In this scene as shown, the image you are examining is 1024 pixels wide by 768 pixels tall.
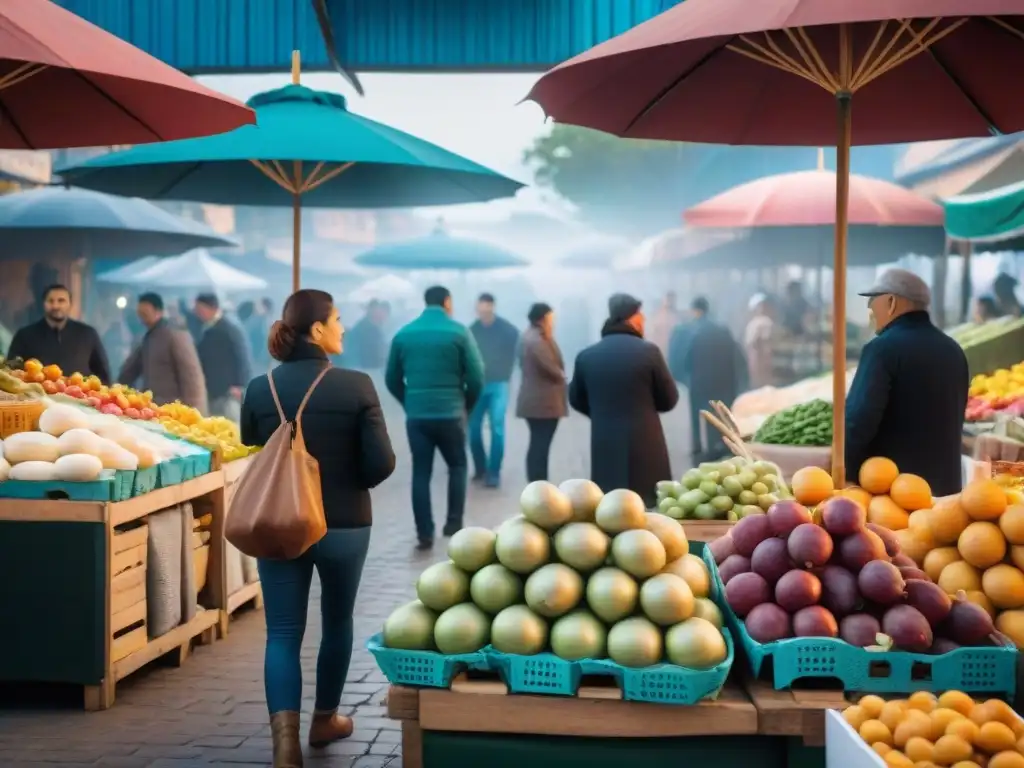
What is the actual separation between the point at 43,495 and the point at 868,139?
4219 mm

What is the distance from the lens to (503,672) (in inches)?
144

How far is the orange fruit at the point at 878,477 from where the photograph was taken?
4965mm

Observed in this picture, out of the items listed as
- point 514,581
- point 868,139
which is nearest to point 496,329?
point 868,139

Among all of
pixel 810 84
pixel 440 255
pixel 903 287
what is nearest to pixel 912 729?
pixel 903 287

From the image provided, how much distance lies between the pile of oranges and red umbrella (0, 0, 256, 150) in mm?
3540

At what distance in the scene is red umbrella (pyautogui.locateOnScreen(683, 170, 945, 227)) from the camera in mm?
11234

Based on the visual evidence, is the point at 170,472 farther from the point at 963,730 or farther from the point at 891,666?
the point at 963,730

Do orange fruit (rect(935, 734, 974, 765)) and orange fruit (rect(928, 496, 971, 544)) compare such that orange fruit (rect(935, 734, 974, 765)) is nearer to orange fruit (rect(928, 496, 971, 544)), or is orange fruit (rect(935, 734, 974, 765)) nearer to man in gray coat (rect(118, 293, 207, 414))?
orange fruit (rect(928, 496, 971, 544))

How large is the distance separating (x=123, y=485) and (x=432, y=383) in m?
4.21

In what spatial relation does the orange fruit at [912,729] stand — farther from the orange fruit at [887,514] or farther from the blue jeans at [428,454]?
the blue jeans at [428,454]

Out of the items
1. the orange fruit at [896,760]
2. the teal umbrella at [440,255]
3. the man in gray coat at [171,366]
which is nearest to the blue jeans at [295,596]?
the orange fruit at [896,760]

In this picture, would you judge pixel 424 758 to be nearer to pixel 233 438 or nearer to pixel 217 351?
pixel 233 438

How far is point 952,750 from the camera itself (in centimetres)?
312

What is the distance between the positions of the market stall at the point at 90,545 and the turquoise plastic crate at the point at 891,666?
10.7 ft
